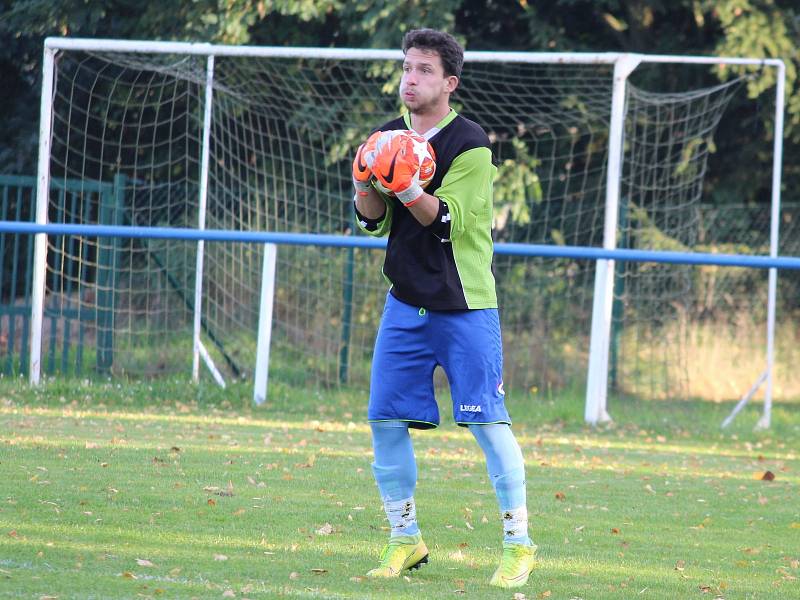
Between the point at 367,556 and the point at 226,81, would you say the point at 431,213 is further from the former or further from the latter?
the point at 226,81

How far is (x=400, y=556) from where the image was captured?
470 centimetres

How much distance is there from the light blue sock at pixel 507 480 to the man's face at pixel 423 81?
118 cm

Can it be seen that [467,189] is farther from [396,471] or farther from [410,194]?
[396,471]

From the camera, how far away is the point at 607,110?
15297mm

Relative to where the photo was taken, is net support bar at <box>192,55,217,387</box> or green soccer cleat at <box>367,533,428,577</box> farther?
net support bar at <box>192,55,217,387</box>

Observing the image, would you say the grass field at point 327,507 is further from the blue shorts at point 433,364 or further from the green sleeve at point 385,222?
the green sleeve at point 385,222

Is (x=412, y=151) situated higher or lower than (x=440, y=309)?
higher

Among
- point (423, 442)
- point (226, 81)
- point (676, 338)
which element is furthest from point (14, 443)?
point (676, 338)

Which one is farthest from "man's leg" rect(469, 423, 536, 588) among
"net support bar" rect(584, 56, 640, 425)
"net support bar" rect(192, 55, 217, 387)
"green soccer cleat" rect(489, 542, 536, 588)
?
Answer: "net support bar" rect(192, 55, 217, 387)

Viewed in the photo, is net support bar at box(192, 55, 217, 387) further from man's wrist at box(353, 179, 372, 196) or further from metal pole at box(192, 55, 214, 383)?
man's wrist at box(353, 179, 372, 196)

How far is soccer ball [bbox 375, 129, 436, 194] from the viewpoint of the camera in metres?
4.37

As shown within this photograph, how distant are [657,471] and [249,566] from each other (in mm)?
4200

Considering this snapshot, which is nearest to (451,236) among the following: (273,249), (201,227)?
(273,249)

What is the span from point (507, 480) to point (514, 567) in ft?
1.02
